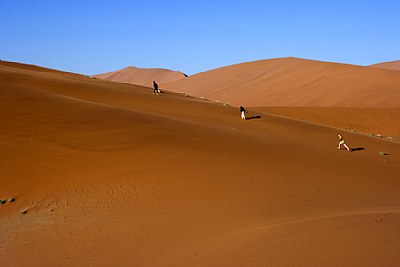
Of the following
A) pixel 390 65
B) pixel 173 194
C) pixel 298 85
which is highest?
pixel 390 65

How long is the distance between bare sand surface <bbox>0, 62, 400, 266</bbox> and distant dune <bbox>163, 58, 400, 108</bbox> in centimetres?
3596

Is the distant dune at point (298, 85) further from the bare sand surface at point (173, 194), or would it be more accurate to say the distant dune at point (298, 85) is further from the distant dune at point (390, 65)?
the distant dune at point (390, 65)

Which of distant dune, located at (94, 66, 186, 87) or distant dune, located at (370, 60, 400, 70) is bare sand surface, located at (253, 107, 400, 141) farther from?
distant dune, located at (94, 66, 186, 87)

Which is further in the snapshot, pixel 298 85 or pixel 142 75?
pixel 142 75

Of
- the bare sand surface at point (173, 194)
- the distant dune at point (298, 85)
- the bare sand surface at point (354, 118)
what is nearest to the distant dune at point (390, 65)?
the distant dune at point (298, 85)

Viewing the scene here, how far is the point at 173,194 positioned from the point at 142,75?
513 ft

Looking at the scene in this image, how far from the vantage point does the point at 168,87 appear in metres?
107

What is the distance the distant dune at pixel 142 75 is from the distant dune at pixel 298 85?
5173 centimetres

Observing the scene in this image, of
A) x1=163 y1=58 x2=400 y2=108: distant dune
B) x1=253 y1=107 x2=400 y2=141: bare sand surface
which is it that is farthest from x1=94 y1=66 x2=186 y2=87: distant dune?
x1=253 y1=107 x2=400 y2=141: bare sand surface

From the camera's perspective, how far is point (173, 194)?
10867 millimetres

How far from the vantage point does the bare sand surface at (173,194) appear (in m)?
6.93

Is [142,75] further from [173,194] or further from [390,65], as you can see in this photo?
[173,194]

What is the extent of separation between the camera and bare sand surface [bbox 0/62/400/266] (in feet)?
22.7

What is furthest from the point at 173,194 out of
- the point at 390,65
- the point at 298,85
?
the point at 390,65
